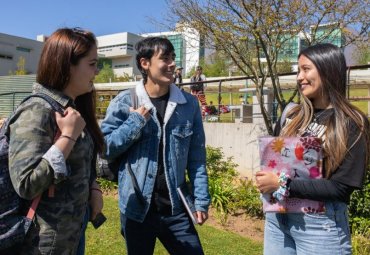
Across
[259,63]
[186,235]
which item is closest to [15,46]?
[259,63]

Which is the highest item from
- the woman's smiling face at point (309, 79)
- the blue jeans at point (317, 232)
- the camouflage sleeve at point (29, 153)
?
the woman's smiling face at point (309, 79)

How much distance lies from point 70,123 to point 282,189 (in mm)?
1113

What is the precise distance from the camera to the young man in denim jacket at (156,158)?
259cm

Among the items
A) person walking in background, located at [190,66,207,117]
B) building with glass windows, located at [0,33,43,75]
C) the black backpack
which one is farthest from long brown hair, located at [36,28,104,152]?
building with glass windows, located at [0,33,43,75]

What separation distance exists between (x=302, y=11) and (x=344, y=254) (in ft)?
16.8

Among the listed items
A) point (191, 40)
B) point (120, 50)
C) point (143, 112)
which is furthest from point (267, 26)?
point (120, 50)

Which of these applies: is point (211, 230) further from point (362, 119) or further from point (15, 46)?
point (15, 46)

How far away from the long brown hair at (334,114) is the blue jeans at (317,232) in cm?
22

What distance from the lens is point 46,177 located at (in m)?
1.70

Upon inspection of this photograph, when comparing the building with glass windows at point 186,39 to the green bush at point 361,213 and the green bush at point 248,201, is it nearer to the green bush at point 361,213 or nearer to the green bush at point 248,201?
the green bush at point 248,201

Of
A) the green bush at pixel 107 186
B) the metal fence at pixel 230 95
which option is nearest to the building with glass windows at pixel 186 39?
the metal fence at pixel 230 95

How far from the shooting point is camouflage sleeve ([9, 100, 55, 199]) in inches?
66.1

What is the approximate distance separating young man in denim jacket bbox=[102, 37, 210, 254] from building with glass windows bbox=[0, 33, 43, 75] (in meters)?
63.1

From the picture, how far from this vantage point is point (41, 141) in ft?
5.70
